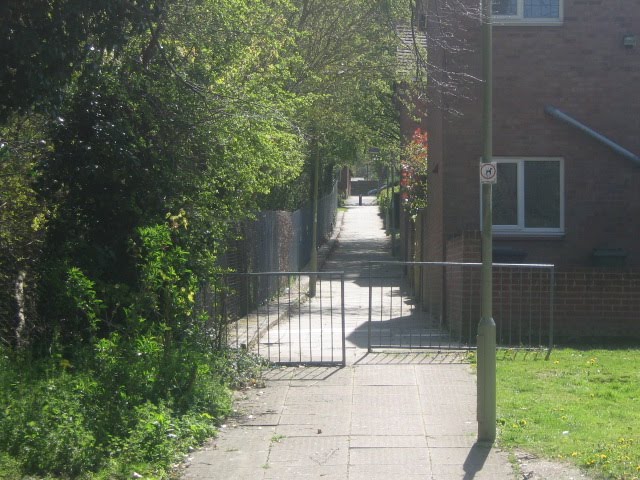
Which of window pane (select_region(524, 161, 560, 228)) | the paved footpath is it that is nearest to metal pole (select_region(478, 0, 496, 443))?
the paved footpath

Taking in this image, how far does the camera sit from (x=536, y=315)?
1335 cm

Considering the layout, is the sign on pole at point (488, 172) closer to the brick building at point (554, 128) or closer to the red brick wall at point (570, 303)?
the red brick wall at point (570, 303)

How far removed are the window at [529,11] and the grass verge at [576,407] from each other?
596 centimetres

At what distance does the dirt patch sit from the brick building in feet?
25.7

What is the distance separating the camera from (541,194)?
15.3 metres

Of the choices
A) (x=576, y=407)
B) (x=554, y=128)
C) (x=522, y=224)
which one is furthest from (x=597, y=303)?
(x=576, y=407)

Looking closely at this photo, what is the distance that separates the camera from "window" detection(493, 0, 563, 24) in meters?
15.3

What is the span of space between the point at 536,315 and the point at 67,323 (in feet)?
22.7

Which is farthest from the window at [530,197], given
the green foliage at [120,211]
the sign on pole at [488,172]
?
the sign on pole at [488,172]

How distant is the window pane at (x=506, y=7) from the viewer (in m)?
15.3

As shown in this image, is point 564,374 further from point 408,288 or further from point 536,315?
point 408,288

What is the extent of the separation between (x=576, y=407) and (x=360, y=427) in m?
2.19

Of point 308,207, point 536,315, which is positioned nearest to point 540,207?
point 536,315

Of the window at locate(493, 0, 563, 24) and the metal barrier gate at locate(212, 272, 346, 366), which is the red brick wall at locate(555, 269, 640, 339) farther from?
the window at locate(493, 0, 563, 24)
